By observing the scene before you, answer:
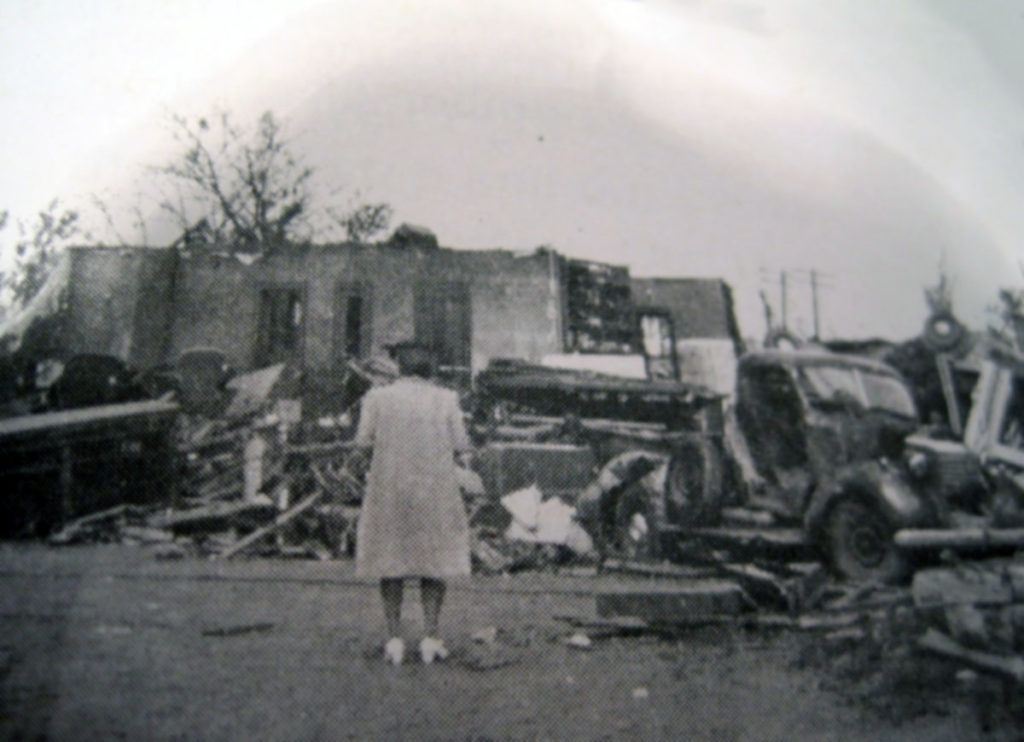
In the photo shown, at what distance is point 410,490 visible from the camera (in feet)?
10.2

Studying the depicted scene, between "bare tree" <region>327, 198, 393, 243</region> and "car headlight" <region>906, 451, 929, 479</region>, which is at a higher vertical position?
"bare tree" <region>327, 198, 393, 243</region>

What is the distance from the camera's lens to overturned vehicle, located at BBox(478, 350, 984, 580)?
4535 millimetres

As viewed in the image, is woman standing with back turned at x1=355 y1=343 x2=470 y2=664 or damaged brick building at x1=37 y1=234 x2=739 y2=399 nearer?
woman standing with back turned at x1=355 y1=343 x2=470 y2=664

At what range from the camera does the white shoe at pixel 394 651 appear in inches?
112

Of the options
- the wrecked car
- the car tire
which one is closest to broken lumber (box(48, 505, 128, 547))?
the car tire

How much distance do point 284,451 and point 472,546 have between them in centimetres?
275

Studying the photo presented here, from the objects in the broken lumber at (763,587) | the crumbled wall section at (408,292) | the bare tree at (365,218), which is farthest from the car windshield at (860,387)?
the crumbled wall section at (408,292)

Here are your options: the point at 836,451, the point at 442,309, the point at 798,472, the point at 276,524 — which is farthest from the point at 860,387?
the point at 442,309

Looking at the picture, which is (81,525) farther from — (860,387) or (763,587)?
(860,387)

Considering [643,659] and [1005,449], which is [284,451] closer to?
[643,659]

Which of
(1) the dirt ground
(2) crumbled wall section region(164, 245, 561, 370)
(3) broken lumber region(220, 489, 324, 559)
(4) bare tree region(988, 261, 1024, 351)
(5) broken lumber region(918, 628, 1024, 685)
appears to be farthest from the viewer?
(2) crumbled wall section region(164, 245, 561, 370)

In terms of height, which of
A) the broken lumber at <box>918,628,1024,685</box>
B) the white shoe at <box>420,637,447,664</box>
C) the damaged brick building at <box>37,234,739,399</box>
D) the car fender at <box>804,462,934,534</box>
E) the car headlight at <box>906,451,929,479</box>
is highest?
the damaged brick building at <box>37,234,739,399</box>

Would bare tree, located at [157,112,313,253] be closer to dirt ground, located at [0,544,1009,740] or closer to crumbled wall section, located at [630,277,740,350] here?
dirt ground, located at [0,544,1009,740]

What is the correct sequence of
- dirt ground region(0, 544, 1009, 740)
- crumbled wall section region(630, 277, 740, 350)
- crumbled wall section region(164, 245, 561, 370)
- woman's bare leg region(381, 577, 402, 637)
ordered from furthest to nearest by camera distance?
crumbled wall section region(630, 277, 740, 350) → crumbled wall section region(164, 245, 561, 370) → woman's bare leg region(381, 577, 402, 637) → dirt ground region(0, 544, 1009, 740)
